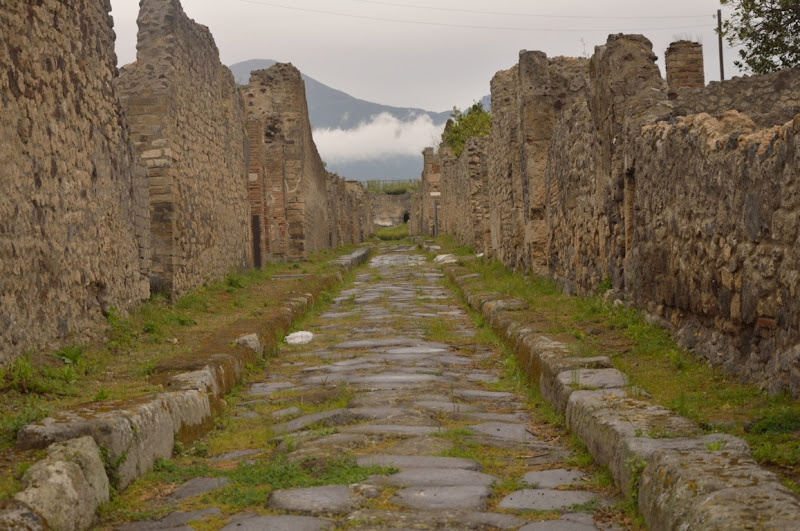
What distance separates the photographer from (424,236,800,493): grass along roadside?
12.4ft

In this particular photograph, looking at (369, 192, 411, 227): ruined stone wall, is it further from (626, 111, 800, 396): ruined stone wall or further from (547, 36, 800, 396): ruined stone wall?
(626, 111, 800, 396): ruined stone wall

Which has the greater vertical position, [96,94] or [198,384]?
[96,94]

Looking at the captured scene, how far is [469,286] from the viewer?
499 inches

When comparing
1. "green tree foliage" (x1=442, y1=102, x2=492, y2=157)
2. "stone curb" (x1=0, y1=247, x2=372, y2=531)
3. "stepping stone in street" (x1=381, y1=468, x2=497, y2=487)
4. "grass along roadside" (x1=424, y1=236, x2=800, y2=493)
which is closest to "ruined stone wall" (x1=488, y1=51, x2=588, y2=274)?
"grass along roadside" (x1=424, y1=236, x2=800, y2=493)

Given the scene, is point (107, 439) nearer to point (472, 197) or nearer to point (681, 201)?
point (681, 201)

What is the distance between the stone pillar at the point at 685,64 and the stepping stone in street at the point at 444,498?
9446 millimetres

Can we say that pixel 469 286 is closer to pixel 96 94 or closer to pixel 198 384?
pixel 96 94

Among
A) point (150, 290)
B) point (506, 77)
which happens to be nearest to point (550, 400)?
point (150, 290)

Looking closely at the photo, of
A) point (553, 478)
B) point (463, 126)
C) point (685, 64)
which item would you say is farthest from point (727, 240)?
point (463, 126)

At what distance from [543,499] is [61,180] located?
496cm

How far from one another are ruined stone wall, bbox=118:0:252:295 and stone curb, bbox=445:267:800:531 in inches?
256

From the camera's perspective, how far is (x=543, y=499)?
369 cm

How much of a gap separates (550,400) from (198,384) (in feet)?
6.99

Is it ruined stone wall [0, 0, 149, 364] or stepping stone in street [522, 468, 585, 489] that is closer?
stepping stone in street [522, 468, 585, 489]
